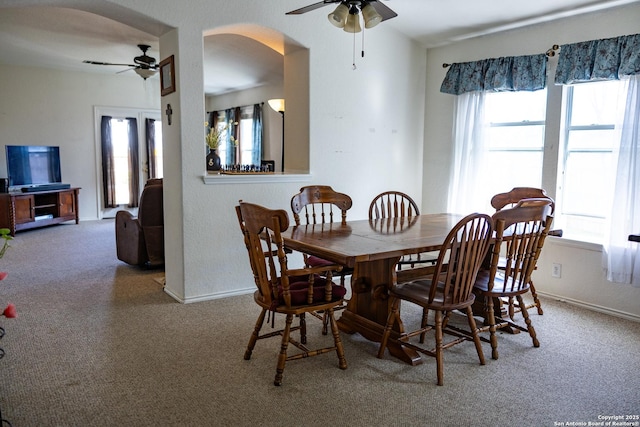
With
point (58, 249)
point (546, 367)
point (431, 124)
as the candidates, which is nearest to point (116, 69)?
point (58, 249)

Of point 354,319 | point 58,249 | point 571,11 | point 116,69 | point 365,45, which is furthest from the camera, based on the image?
point 116,69

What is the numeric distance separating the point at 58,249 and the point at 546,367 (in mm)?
5538

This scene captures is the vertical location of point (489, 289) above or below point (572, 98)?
below

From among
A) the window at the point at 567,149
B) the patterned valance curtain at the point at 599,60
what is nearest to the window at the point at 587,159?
the window at the point at 567,149

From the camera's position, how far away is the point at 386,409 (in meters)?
2.31

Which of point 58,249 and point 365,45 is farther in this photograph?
point 58,249

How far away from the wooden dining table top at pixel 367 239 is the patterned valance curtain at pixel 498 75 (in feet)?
5.22

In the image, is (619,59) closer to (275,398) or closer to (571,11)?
(571,11)

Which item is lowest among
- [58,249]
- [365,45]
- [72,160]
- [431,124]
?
[58,249]

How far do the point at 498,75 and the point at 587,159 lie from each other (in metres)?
1.07

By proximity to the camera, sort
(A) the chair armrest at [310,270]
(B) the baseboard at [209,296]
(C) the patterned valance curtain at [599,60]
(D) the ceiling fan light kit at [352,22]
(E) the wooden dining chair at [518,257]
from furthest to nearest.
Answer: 1. (B) the baseboard at [209,296]
2. (C) the patterned valance curtain at [599,60]
3. (D) the ceiling fan light kit at [352,22]
4. (E) the wooden dining chair at [518,257]
5. (A) the chair armrest at [310,270]

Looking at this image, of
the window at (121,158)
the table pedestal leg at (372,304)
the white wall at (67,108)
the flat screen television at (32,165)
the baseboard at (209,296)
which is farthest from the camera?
the window at (121,158)

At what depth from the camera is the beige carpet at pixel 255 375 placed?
88.7 inches

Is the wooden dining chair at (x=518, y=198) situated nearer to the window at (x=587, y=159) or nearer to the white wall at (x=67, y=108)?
the window at (x=587, y=159)
